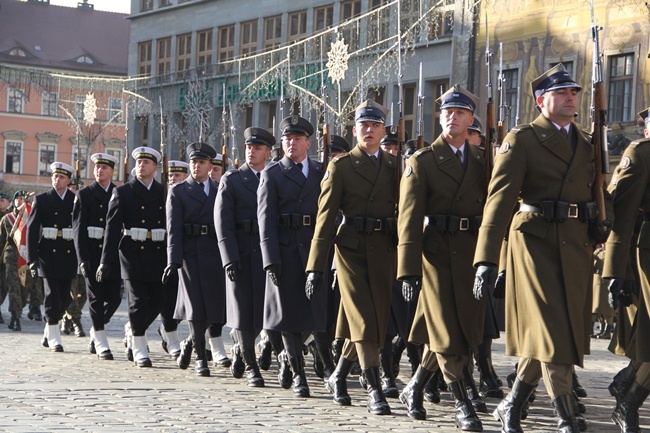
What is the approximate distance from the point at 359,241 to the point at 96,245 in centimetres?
536

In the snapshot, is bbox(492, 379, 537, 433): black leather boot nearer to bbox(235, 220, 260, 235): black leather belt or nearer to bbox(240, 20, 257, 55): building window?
bbox(235, 220, 260, 235): black leather belt

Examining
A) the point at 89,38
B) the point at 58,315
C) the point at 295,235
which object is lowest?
the point at 58,315

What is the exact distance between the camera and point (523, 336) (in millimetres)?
8117

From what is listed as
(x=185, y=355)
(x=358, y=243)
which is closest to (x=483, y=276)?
(x=358, y=243)

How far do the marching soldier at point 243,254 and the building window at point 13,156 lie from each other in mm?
77615

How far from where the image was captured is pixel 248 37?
161ft

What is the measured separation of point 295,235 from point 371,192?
124 centimetres

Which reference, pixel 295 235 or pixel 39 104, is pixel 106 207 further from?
pixel 39 104

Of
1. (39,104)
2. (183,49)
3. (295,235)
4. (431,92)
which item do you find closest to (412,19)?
(431,92)

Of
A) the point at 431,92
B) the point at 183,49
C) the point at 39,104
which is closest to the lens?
the point at 431,92

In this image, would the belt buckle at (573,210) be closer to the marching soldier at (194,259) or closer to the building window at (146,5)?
the marching soldier at (194,259)

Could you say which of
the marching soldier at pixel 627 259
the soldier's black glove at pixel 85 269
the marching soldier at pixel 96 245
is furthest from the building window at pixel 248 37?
the marching soldier at pixel 627 259

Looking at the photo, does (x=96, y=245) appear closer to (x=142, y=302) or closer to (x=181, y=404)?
(x=142, y=302)

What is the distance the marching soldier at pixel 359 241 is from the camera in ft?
31.7
